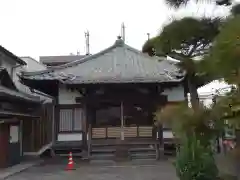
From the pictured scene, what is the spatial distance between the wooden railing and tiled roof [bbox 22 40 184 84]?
2.53m

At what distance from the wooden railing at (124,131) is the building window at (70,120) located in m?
1.09

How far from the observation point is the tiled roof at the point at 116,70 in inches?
687

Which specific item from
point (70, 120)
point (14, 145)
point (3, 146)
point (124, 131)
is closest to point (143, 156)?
point (124, 131)

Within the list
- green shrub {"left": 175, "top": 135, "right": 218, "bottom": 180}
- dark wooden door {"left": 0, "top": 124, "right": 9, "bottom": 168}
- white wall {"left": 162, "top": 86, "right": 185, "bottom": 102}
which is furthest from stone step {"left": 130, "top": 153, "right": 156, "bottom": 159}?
green shrub {"left": 175, "top": 135, "right": 218, "bottom": 180}

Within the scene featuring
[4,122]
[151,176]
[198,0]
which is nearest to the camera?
[198,0]

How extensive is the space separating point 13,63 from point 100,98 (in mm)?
9068

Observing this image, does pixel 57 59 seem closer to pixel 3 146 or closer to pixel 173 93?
pixel 173 93

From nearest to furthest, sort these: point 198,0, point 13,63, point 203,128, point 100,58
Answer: point 203,128 → point 198,0 → point 100,58 → point 13,63

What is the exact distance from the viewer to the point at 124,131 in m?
18.2

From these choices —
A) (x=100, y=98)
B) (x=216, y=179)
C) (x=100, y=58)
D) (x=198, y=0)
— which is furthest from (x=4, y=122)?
(x=198, y=0)

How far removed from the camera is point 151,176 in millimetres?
12547

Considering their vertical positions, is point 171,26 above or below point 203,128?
above

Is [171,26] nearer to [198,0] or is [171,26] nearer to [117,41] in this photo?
[198,0]

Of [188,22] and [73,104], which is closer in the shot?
[188,22]
